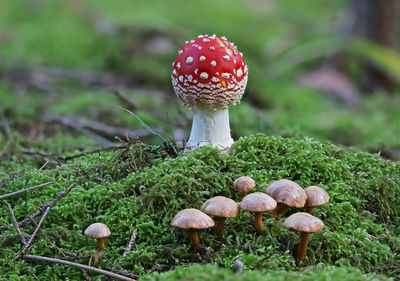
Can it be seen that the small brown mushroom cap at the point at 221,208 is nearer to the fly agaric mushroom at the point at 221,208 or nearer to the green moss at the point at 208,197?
the fly agaric mushroom at the point at 221,208

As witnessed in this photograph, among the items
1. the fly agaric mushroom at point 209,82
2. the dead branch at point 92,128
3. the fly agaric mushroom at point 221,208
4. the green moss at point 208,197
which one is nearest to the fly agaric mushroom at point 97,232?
the green moss at point 208,197

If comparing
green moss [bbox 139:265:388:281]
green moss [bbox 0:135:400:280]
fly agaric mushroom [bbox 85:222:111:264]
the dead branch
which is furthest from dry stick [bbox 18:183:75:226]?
the dead branch

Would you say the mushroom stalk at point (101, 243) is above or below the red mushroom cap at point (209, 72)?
below

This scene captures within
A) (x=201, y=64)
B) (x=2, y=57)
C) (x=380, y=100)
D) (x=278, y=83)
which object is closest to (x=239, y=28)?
(x=278, y=83)

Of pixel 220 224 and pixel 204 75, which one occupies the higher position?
pixel 204 75

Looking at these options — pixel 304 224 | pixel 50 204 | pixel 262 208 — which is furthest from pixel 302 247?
pixel 50 204

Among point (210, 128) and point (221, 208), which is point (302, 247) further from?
point (210, 128)
